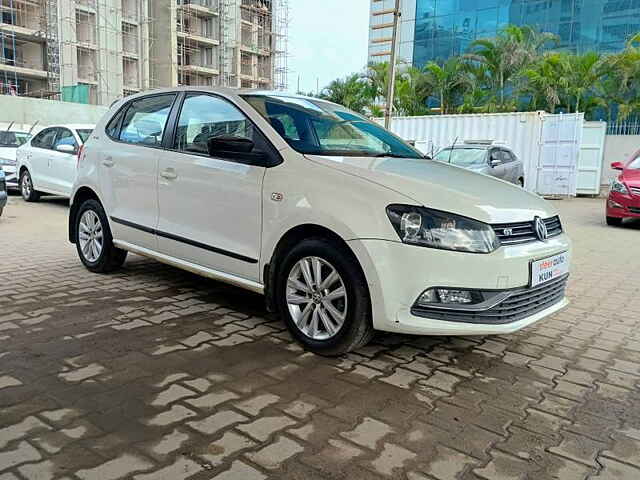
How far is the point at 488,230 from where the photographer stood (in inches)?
127

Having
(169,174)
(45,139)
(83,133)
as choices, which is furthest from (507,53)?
(169,174)

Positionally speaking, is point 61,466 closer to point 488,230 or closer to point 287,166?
point 287,166

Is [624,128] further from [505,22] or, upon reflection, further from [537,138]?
[505,22]

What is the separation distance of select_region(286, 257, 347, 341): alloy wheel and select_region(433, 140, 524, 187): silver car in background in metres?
8.72

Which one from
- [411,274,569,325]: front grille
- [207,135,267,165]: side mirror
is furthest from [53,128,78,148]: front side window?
[411,274,569,325]: front grille

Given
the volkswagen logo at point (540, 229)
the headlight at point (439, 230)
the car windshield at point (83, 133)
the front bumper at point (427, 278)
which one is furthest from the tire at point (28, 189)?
the volkswagen logo at point (540, 229)

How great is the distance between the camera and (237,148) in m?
3.91

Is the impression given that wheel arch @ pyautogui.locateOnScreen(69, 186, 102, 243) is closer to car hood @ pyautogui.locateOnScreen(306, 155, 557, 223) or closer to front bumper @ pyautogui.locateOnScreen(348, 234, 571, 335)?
car hood @ pyautogui.locateOnScreen(306, 155, 557, 223)

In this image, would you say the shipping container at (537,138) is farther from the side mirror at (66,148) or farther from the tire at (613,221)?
the side mirror at (66,148)

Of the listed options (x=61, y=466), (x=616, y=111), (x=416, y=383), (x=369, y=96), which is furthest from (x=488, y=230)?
(x=369, y=96)

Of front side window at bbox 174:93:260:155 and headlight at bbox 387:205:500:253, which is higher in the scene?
front side window at bbox 174:93:260:155

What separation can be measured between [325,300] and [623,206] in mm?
8536

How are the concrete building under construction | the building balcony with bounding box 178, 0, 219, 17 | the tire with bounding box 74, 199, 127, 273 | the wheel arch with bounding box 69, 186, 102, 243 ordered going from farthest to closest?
1. the building balcony with bounding box 178, 0, 219, 17
2. the concrete building under construction
3. the wheel arch with bounding box 69, 186, 102, 243
4. the tire with bounding box 74, 199, 127, 273

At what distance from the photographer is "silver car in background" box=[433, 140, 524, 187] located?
12.1m
